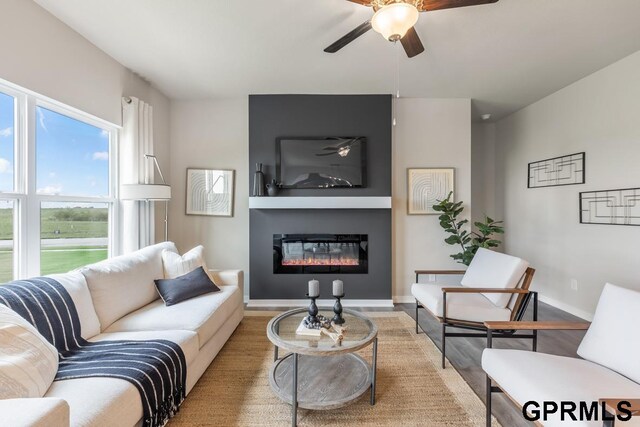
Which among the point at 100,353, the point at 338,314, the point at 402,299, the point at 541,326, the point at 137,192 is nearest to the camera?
the point at 100,353

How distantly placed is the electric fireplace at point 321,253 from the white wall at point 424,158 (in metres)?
0.54

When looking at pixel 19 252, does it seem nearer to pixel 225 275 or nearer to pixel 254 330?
pixel 225 275

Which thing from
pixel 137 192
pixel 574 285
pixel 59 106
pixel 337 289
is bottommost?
pixel 574 285

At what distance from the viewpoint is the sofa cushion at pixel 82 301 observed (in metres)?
1.78

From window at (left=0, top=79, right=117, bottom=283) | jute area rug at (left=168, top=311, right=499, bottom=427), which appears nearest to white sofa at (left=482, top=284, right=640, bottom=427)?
jute area rug at (left=168, top=311, right=499, bottom=427)

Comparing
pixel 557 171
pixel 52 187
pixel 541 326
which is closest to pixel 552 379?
pixel 541 326

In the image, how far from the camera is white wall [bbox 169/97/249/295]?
3.87 meters

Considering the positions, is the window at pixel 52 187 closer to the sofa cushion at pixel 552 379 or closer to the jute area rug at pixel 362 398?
the jute area rug at pixel 362 398

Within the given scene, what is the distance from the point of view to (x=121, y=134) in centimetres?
306

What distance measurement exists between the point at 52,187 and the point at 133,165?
77 cm

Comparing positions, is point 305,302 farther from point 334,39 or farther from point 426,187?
point 334,39

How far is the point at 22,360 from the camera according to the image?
1.21 meters

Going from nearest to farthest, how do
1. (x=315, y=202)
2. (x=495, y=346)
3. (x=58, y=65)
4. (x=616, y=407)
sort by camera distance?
(x=616, y=407) < (x=58, y=65) < (x=495, y=346) < (x=315, y=202)

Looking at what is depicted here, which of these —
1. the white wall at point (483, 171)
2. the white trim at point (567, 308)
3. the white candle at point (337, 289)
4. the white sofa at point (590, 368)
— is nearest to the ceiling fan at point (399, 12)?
the white candle at point (337, 289)
